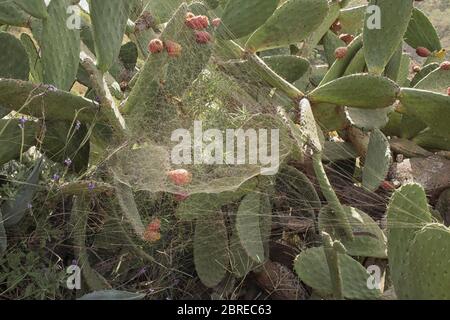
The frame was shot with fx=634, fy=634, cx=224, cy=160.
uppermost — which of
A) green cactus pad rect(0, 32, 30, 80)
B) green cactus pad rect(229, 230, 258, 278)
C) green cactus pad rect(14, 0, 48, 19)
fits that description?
green cactus pad rect(14, 0, 48, 19)

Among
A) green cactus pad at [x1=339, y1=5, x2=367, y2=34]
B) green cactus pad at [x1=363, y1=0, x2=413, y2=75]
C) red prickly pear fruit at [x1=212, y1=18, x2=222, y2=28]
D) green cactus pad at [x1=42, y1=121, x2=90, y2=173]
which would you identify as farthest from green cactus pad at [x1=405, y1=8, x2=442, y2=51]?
green cactus pad at [x1=42, y1=121, x2=90, y2=173]

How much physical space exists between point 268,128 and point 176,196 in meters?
0.44

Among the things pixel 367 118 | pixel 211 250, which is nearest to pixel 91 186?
pixel 211 250

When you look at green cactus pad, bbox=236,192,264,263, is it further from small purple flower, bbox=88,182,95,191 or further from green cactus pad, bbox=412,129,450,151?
green cactus pad, bbox=412,129,450,151

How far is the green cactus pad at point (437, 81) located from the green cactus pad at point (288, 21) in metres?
0.54

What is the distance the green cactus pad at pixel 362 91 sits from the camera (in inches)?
94.1

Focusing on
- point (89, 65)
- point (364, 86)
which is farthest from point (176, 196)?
point (364, 86)

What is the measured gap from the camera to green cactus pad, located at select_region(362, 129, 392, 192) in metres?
2.34

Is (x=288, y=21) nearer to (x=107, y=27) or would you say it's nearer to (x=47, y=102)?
(x=107, y=27)

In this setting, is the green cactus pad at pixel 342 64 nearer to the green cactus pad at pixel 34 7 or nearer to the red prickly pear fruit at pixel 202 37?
the red prickly pear fruit at pixel 202 37

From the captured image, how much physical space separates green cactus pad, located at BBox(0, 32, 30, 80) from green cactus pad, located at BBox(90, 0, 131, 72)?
12.3 inches

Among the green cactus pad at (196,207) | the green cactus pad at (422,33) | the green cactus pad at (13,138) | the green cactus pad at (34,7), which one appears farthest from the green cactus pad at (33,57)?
the green cactus pad at (422,33)

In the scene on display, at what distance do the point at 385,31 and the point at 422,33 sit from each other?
938mm

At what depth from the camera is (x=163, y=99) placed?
237 cm
